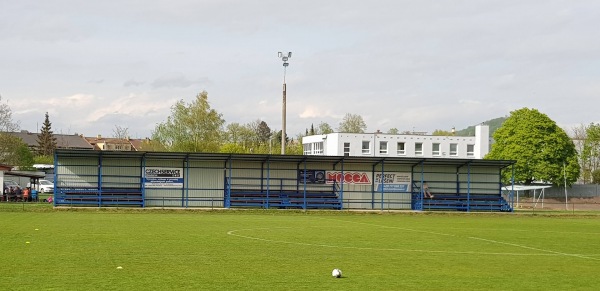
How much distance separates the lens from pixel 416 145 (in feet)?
381

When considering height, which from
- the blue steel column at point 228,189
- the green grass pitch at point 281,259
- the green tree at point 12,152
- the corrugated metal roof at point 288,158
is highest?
the green tree at point 12,152

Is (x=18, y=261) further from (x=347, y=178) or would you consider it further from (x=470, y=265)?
(x=347, y=178)

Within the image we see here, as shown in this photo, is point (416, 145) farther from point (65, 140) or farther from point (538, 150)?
point (65, 140)

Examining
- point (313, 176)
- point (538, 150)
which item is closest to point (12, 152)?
point (313, 176)

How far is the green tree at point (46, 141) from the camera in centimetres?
16800

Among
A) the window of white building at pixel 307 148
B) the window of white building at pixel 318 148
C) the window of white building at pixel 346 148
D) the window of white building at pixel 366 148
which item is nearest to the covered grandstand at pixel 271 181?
the window of white building at pixel 346 148

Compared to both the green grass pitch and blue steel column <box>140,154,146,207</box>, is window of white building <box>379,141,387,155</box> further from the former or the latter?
the green grass pitch

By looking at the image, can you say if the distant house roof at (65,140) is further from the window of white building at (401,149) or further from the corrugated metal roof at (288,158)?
the corrugated metal roof at (288,158)

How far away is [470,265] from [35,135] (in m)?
185

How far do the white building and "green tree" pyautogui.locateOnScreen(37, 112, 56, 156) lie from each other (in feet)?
259

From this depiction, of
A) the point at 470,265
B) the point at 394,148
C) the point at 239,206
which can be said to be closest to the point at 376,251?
the point at 470,265

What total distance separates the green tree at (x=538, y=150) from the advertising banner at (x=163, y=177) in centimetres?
5147

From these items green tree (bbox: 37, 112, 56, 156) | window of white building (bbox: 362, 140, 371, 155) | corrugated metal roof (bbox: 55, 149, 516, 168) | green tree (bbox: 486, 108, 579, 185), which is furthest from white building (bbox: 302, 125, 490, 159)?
green tree (bbox: 37, 112, 56, 156)

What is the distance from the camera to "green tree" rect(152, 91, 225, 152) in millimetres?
96375
